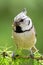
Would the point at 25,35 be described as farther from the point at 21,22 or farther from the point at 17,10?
the point at 17,10

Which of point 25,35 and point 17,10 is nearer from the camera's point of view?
point 25,35

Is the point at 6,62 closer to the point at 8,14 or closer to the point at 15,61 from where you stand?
the point at 15,61

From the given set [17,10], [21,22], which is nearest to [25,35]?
[21,22]

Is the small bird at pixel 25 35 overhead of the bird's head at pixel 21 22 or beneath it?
beneath

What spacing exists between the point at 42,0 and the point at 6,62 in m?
1.49

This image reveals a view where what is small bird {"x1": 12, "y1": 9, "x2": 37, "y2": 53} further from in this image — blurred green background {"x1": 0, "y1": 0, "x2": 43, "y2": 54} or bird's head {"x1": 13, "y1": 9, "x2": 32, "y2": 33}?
blurred green background {"x1": 0, "y1": 0, "x2": 43, "y2": 54}

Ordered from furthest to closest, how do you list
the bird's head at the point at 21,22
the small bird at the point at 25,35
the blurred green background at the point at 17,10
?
1. the blurred green background at the point at 17,10
2. the small bird at the point at 25,35
3. the bird's head at the point at 21,22

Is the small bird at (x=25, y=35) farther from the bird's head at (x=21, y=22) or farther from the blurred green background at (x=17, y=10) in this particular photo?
the blurred green background at (x=17, y=10)

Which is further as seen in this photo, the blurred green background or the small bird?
the blurred green background

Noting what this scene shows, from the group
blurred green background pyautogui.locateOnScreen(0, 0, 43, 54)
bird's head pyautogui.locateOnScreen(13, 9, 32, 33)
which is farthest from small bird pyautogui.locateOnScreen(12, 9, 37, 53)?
blurred green background pyautogui.locateOnScreen(0, 0, 43, 54)

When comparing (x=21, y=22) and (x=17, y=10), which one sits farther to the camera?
(x=17, y=10)

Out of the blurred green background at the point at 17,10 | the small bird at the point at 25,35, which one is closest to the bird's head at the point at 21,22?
the small bird at the point at 25,35

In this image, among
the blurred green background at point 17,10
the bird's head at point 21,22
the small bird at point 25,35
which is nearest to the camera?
the bird's head at point 21,22

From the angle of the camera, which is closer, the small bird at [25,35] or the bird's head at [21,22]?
the bird's head at [21,22]
